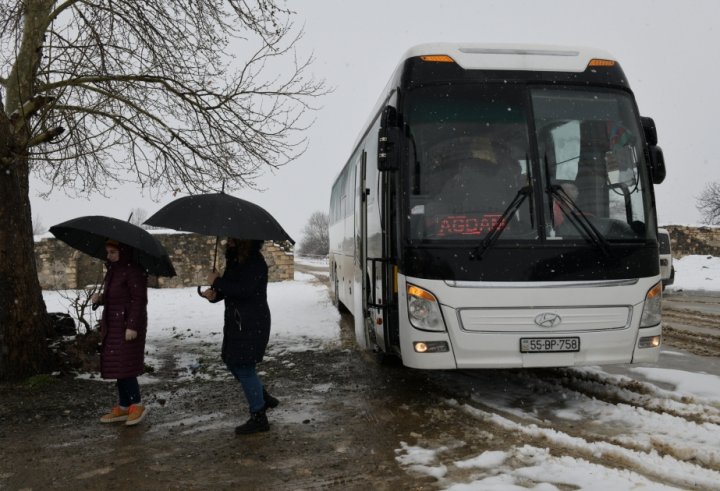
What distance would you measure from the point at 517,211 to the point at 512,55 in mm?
1499

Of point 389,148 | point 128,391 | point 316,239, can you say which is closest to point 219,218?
point 389,148

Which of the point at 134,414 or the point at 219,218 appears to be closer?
the point at 219,218

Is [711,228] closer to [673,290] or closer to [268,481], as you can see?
[673,290]

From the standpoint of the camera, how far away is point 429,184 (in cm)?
510

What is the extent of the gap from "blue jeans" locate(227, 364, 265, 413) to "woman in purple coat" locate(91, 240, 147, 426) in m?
0.94

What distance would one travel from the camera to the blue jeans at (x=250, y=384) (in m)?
4.70

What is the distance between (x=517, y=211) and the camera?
4957 mm

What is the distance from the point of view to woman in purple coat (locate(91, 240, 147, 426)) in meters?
4.94

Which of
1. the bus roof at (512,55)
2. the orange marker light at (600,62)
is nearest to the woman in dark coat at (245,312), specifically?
the bus roof at (512,55)

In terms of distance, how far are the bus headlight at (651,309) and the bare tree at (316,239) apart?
61.7 metres

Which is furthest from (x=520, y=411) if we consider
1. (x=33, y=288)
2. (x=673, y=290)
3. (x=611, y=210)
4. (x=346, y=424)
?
(x=673, y=290)

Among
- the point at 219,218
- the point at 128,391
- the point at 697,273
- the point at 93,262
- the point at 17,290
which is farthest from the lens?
the point at 93,262

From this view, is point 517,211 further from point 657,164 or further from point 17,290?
point 17,290

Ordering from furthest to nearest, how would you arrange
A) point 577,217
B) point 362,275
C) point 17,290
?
point 362,275
point 17,290
point 577,217
